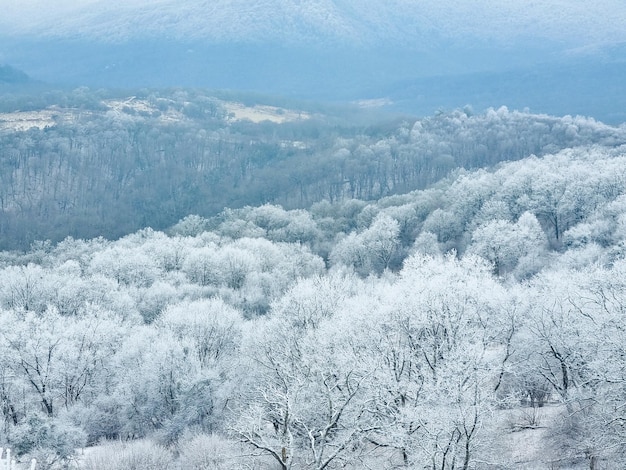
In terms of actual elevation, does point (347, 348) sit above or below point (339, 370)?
above

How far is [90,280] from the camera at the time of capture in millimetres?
77875

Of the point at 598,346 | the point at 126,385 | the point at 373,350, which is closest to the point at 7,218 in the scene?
the point at 126,385

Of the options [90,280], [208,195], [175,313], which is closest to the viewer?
[175,313]

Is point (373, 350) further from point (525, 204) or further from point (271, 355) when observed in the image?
point (525, 204)

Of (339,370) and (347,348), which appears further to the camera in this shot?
(347,348)

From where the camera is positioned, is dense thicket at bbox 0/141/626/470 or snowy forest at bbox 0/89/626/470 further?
snowy forest at bbox 0/89/626/470

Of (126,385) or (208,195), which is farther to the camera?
(208,195)

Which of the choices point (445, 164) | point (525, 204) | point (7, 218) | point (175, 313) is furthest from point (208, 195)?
point (175, 313)

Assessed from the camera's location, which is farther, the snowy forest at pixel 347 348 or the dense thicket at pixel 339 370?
A: the snowy forest at pixel 347 348

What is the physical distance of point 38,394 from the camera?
47.2m

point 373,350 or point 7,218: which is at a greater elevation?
point 373,350

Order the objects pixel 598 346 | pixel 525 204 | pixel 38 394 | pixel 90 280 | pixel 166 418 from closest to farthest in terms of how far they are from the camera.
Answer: pixel 598 346 < pixel 166 418 < pixel 38 394 < pixel 90 280 < pixel 525 204

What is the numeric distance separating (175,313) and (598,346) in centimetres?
3851

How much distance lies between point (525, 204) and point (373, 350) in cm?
7061
